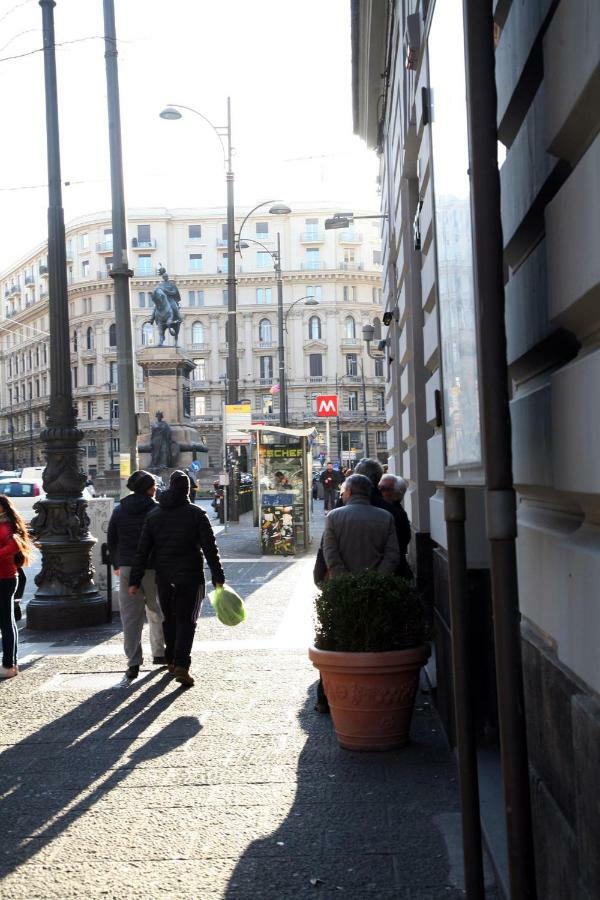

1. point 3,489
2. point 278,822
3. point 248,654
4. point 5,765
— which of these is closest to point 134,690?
point 248,654

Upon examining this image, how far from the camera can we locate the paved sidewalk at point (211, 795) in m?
4.57

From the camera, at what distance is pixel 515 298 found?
3.71 meters

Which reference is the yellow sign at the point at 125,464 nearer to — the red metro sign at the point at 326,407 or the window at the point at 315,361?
the red metro sign at the point at 326,407

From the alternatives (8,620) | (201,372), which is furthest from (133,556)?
(201,372)

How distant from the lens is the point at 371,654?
6.42 meters

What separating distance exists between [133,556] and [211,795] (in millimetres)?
4230

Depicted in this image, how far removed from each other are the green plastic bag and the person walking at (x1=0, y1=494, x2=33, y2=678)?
5.54 ft

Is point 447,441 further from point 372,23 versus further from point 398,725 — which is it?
point 372,23

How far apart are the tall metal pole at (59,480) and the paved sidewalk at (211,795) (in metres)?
3.08

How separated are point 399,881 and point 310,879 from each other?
0.35 metres

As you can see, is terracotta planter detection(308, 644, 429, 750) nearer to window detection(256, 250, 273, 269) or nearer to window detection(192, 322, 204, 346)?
window detection(192, 322, 204, 346)

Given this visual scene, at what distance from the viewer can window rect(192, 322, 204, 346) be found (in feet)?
343

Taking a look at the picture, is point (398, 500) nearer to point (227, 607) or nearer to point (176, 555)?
point (227, 607)

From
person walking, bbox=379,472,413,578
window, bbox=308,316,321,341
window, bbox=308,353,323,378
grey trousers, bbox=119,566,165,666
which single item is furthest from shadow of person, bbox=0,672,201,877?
window, bbox=308,316,321,341
